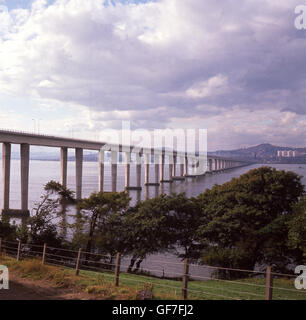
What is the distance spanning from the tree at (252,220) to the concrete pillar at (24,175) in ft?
111

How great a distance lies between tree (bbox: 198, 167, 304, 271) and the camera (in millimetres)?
23406

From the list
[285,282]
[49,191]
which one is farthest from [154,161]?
[285,282]

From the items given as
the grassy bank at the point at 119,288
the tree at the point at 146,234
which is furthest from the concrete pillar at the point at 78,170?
the grassy bank at the point at 119,288

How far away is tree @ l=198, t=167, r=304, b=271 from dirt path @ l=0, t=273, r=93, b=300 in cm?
1377

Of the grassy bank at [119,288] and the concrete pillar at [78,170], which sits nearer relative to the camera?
the grassy bank at [119,288]

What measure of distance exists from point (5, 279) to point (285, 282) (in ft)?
41.3

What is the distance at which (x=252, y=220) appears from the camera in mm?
25969

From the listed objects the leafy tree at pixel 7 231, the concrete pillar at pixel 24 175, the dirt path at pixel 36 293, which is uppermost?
the concrete pillar at pixel 24 175

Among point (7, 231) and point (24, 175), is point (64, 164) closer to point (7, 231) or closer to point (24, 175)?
point (24, 175)

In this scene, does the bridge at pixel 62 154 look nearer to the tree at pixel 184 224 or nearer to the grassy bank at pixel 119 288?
the tree at pixel 184 224

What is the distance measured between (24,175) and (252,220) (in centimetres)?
4058

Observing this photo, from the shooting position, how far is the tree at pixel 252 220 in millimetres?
23406

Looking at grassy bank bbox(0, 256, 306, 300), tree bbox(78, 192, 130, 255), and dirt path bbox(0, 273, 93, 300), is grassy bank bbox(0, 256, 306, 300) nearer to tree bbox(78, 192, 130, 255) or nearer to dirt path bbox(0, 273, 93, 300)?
dirt path bbox(0, 273, 93, 300)

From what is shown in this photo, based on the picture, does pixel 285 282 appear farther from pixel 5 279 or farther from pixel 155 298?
pixel 5 279
